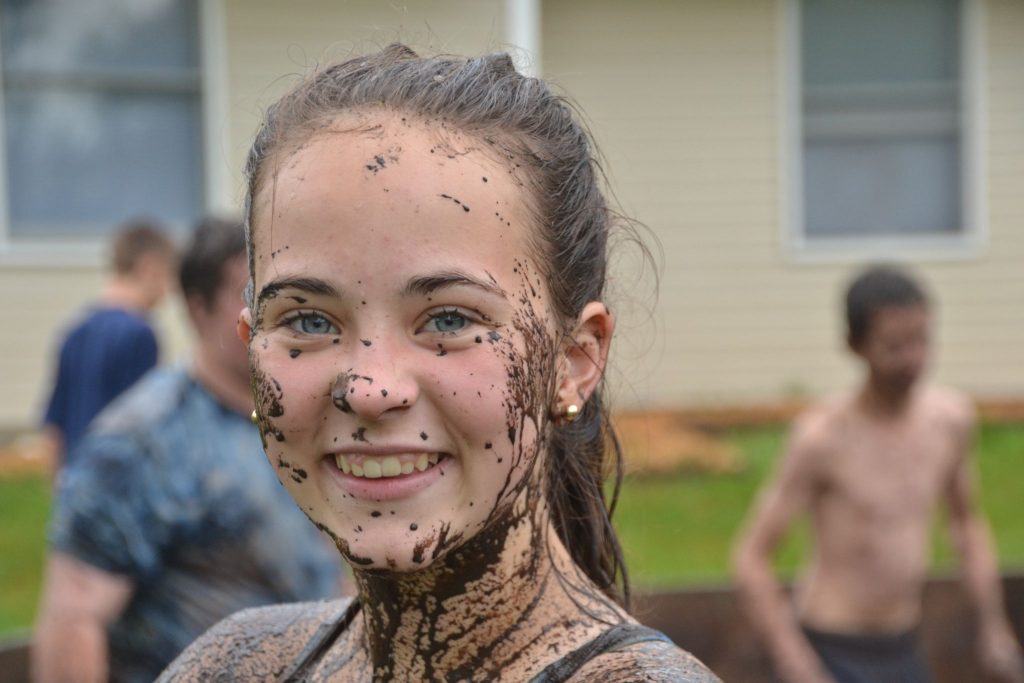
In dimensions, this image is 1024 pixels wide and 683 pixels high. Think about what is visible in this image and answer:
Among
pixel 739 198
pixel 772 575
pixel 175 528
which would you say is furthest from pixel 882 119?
pixel 175 528

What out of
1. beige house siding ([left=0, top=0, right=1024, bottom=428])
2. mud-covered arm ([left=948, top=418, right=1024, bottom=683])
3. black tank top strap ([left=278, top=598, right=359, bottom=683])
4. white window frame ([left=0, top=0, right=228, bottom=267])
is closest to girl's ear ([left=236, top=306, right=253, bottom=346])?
black tank top strap ([left=278, top=598, right=359, bottom=683])

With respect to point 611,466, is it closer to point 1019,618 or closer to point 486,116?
point 486,116

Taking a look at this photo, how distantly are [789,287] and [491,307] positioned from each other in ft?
30.3

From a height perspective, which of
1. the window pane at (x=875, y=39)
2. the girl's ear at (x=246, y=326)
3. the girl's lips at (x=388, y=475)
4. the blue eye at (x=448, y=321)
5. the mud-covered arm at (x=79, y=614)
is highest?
the window pane at (x=875, y=39)

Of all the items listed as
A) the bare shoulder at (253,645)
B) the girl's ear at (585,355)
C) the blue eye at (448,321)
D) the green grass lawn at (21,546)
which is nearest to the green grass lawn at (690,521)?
the green grass lawn at (21,546)

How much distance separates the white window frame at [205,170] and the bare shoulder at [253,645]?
7581mm

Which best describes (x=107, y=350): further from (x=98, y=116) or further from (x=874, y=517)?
(x=98, y=116)

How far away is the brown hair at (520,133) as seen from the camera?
5.58 ft

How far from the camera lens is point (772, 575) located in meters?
5.25

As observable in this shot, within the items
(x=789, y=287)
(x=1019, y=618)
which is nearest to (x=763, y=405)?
(x=789, y=287)

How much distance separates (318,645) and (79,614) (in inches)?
71.9

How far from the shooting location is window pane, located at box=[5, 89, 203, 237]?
9531mm

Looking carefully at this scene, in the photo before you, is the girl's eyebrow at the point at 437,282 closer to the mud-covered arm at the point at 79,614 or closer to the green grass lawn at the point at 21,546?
the mud-covered arm at the point at 79,614

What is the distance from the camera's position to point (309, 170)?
165 cm
